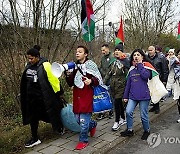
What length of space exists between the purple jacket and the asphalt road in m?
0.84

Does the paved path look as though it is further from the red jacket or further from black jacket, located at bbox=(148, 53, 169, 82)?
black jacket, located at bbox=(148, 53, 169, 82)

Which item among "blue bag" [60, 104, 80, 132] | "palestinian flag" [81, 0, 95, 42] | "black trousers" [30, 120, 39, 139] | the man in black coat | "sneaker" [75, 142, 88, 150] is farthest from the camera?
the man in black coat

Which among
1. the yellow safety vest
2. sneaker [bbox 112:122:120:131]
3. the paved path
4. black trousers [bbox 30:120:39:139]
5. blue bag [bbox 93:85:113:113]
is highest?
the yellow safety vest

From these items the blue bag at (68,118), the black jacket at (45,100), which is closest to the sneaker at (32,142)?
the black jacket at (45,100)

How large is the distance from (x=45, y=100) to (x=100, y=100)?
0.95 metres

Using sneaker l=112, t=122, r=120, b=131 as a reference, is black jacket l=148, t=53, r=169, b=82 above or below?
above

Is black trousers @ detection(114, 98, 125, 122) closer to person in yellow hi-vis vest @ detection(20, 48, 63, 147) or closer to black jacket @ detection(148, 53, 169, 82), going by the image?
person in yellow hi-vis vest @ detection(20, 48, 63, 147)

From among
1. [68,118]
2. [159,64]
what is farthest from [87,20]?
[159,64]

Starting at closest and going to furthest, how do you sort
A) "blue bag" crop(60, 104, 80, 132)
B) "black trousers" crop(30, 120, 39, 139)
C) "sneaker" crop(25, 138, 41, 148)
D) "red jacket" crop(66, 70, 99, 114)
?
"red jacket" crop(66, 70, 99, 114) → "sneaker" crop(25, 138, 41, 148) → "black trousers" crop(30, 120, 39, 139) → "blue bag" crop(60, 104, 80, 132)

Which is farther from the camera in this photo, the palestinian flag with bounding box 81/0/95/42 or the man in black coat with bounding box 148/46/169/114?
the man in black coat with bounding box 148/46/169/114

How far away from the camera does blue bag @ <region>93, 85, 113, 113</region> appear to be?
4531 millimetres

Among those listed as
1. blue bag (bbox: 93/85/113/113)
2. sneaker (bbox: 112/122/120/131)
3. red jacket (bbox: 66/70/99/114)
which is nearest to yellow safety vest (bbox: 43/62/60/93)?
red jacket (bbox: 66/70/99/114)

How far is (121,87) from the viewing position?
525cm

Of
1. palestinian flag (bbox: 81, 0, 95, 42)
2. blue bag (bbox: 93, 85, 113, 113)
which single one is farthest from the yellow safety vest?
palestinian flag (bbox: 81, 0, 95, 42)
